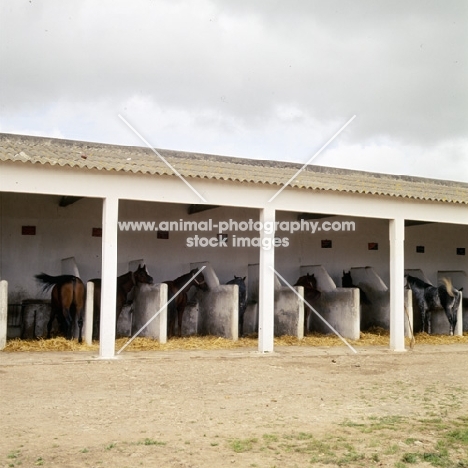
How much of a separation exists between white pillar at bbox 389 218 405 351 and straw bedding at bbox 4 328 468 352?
86 centimetres

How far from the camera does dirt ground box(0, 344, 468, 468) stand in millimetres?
5164

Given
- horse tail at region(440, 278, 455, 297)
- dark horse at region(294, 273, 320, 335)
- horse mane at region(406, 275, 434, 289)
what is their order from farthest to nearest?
1. horse mane at region(406, 275, 434, 289)
2. horse tail at region(440, 278, 455, 297)
3. dark horse at region(294, 273, 320, 335)

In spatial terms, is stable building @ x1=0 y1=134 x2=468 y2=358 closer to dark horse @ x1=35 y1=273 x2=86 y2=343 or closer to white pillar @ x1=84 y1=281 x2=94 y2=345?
white pillar @ x1=84 y1=281 x2=94 y2=345

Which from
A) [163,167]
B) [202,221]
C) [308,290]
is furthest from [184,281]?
[163,167]

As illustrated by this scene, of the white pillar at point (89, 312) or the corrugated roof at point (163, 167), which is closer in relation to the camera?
the corrugated roof at point (163, 167)

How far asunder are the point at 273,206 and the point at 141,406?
18.1 ft

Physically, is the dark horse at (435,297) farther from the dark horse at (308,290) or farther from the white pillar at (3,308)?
the white pillar at (3,308)

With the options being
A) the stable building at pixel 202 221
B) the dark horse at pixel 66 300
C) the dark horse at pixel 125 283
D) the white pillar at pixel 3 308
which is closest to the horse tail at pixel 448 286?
the stable building at pixel 202 221

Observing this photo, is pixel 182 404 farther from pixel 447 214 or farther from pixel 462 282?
pixel 462 282

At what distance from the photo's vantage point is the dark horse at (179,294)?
13.5 metres

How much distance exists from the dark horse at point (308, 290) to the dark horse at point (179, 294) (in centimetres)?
225

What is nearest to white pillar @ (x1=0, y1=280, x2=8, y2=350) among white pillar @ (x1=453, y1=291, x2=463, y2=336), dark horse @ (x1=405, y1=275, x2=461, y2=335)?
dark horse @ (x1=405, y1=275, x2=461, y2=335)

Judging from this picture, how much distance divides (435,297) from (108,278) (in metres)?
7.93

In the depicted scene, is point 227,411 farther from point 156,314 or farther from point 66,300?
point 66,300
